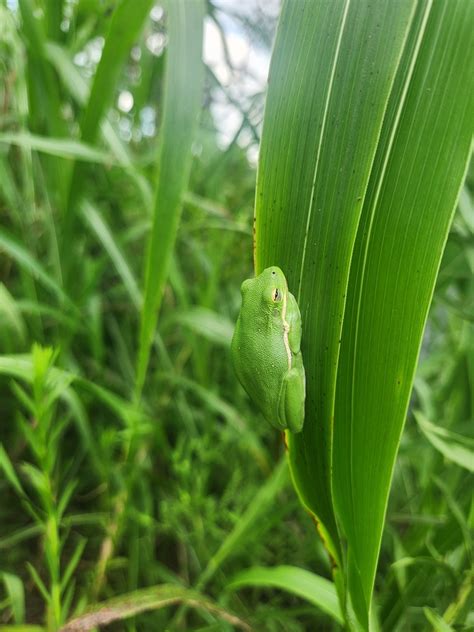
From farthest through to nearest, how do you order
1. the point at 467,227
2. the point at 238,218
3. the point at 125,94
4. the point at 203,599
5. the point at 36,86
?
the point at 125,94
the point at 238,218
the point at 36,86
the point at 467,227
the point at 203,599

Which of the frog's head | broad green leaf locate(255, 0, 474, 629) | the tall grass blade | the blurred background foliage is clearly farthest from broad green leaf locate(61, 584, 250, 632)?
the tall grass blade

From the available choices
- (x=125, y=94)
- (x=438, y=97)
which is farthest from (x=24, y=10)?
(x=438, y=97)

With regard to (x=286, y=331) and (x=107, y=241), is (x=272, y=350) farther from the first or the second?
(x=107, y=241)

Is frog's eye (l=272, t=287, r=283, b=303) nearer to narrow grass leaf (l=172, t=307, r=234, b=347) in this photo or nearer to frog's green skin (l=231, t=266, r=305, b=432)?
frog's green skin (l=231, t=266, r=305, b=432)

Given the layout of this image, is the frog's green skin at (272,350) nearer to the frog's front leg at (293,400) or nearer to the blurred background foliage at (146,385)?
the frog's front leg at (293,400)

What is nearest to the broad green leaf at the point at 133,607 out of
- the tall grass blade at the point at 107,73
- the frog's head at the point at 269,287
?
the frog's head at the point at 269,287

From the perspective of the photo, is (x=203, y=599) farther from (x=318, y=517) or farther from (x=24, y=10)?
(x=24, y=10)
